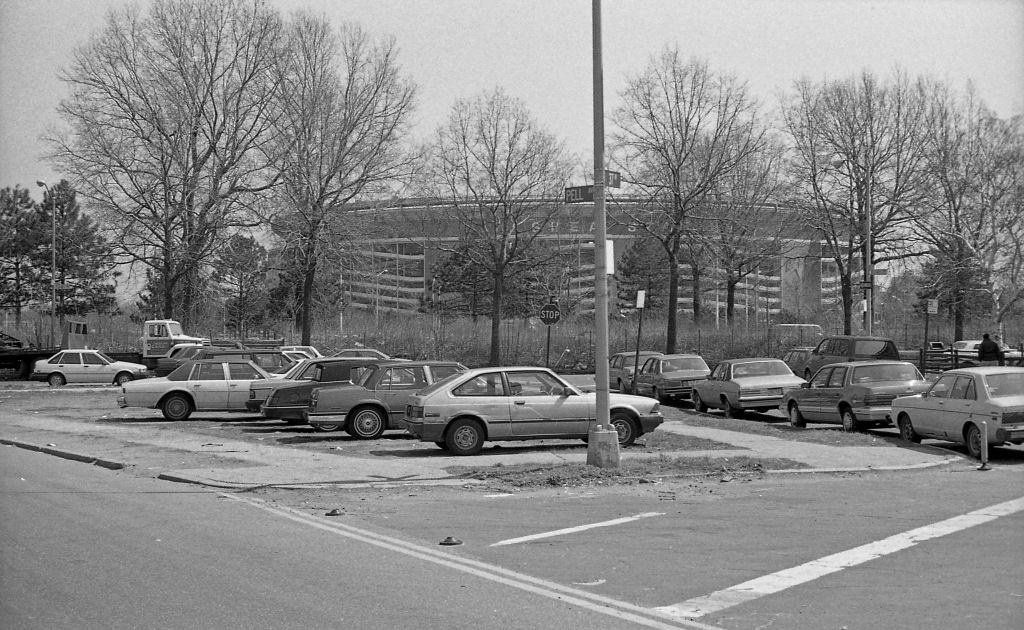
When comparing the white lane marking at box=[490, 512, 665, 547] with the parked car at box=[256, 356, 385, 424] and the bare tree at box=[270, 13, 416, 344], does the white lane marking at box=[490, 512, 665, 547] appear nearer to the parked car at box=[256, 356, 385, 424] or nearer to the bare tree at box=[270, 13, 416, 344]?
the parked car at box=[256, 356, 385, 424]

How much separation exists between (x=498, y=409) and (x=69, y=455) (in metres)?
7.34

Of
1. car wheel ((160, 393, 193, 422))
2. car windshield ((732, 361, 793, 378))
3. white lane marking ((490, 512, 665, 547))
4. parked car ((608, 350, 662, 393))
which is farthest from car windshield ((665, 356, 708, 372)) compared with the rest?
white lane marking ((490, 512, 665, 547))

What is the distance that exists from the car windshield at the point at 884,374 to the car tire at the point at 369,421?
978cm

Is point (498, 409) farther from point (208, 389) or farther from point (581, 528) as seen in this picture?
point (208, 389)

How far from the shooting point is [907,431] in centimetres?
1797

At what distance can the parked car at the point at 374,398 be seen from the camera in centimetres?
1945

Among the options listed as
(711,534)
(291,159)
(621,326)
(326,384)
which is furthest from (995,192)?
(711,534)

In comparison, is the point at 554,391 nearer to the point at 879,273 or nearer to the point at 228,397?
the point at 228,397

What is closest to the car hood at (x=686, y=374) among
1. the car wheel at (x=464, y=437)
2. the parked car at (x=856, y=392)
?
the parked car at (x=856, y=392)

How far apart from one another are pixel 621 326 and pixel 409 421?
137 ft

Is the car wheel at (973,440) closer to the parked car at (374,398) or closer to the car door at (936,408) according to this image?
the car door at (936,408)

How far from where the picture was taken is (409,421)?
54.9ft

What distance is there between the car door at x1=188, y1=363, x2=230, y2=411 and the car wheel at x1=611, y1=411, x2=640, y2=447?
11.2 meters

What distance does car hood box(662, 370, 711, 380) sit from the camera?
29406mm
